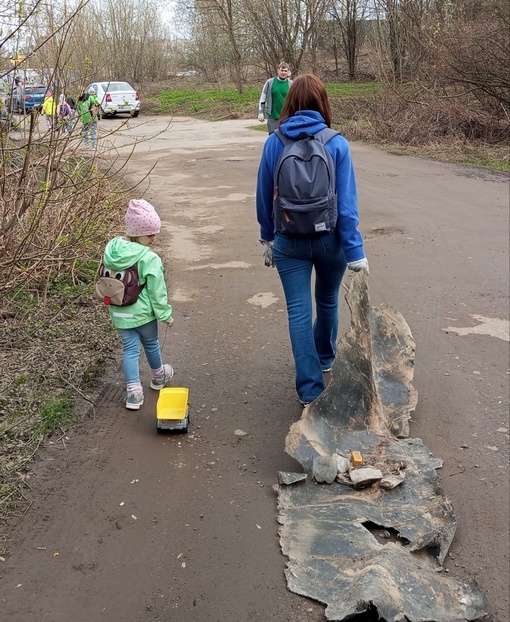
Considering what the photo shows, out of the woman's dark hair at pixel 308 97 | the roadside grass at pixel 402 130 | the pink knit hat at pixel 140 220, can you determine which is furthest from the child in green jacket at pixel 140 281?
the roadside grass at pixel 402 130

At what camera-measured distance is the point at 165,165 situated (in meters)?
14.7

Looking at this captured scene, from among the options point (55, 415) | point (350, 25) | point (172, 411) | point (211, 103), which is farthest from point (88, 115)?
point (350, 25)

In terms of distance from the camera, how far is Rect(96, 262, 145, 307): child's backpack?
4.00 meters

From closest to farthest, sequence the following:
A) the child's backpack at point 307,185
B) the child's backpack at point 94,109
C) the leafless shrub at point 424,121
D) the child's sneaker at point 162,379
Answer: the child's backpack at point 307,185 < the child's sneaker at point 162,379 < the child's backpack at point 94,109 < the leafless shrub at point 424,121

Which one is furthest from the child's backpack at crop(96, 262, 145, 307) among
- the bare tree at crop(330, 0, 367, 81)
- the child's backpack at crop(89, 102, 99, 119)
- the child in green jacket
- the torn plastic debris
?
the bare tree at crop(330, 0, 367, 81)

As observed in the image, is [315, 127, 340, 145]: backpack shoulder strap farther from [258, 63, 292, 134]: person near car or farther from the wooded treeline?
[258, 63, 292, 134]: person near car

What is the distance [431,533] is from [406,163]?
11981mm

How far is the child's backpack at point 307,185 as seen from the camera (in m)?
3.63

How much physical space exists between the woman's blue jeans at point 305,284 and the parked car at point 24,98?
215 cm

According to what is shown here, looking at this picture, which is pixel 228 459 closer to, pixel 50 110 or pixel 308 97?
pixel 308 97

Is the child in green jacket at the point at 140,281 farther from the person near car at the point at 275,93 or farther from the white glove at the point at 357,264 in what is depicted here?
the person near car at the point at 275,93

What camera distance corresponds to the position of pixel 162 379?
4566 mm

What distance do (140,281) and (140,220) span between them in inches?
14.7

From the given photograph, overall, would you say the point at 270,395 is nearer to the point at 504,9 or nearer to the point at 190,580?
the point at 190,580
